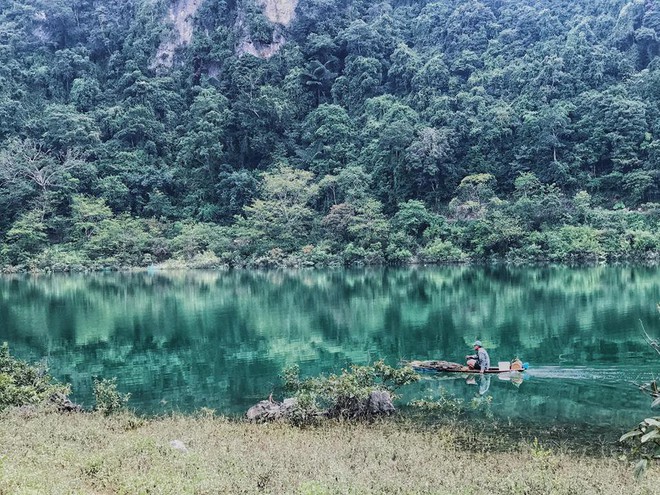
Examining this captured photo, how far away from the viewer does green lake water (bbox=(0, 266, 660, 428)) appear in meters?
14.1

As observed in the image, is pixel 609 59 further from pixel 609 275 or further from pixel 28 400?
pixel 28 400

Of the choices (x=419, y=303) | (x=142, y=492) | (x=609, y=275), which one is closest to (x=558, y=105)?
(x=609, y=275)

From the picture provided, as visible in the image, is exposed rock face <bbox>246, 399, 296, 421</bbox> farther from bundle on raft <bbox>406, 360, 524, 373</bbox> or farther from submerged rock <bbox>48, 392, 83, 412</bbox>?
bundle on raft <bbox>406, 360, 524, 373</bbox>

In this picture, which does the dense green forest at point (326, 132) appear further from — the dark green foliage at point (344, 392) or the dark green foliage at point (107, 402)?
the dark green foliage at point (107, 402)

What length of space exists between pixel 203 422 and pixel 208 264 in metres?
48.0

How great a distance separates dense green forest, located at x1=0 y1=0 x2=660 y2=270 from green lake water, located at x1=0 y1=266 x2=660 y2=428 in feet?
53.5

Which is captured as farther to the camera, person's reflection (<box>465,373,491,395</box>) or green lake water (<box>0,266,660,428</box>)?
person's reflection (<box>465,373,491,395</box>)

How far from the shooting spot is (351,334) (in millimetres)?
22031

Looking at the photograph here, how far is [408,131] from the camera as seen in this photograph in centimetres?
5969

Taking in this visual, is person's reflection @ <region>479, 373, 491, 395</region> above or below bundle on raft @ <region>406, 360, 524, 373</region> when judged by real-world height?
below

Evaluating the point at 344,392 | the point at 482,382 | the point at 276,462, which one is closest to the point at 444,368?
the point at 482,382

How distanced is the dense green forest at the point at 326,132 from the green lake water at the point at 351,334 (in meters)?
16.3

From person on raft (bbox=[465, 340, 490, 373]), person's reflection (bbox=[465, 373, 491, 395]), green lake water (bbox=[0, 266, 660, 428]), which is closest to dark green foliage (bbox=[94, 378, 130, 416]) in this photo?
green lake water (bbox=[0, 266, 660, 428])

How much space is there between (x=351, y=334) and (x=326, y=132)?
160 feet
